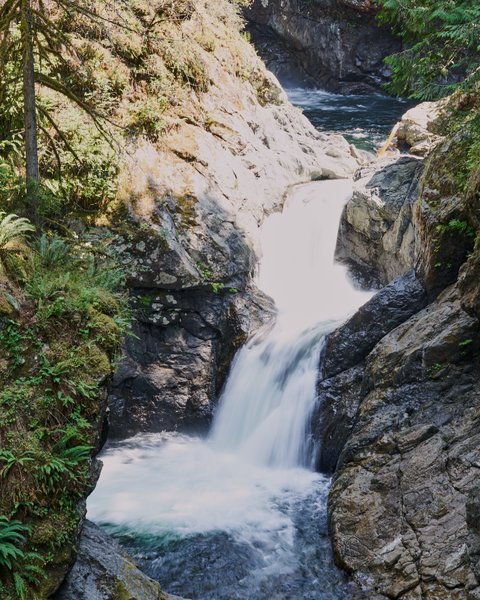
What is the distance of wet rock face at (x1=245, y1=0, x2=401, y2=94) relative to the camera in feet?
85.3

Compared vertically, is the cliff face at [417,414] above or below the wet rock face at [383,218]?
below

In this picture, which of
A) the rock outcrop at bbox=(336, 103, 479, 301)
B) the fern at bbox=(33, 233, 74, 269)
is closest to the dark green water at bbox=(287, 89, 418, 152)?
the rock outcrop at bbox=(336, 103, 479, 301)

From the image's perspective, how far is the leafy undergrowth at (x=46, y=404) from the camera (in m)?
3.16

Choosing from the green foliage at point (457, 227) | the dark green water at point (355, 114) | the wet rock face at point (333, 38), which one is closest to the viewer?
the green foliage at point (457, 227)

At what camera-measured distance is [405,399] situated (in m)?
5.64

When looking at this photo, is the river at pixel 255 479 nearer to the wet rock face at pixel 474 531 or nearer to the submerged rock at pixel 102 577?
the submerged rock at pixel 102 577

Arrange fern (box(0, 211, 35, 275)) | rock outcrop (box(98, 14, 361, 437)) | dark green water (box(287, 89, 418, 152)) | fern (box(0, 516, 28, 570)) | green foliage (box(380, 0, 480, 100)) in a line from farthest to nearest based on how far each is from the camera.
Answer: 1. dark green water (box(287, 89, 418, 152))
2. rock outcrop (box(98, 14, 361, 437))
3. green foliage (box(380, 0, 480, 100))
4. fern (box(0, 211, 35, 275))
5. fern (box(0, 516, 28, 570))

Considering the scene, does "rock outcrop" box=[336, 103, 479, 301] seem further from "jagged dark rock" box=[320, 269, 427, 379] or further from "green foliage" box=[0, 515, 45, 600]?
"green foliage" box=[0, 515, 45, 600]

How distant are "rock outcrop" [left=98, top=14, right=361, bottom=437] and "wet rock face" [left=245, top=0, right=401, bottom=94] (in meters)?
20.5

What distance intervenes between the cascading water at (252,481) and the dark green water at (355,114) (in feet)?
27.6

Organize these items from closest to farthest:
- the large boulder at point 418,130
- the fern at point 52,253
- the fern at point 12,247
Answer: the fern at point 12,247, the fern at point 52,253, the large boulder at point 418,130

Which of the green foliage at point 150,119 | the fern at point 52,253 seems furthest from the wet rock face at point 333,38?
the fern at point 52,253

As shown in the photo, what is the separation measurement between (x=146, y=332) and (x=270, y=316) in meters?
2.72

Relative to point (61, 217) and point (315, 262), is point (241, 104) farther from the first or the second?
point (61, 217)
